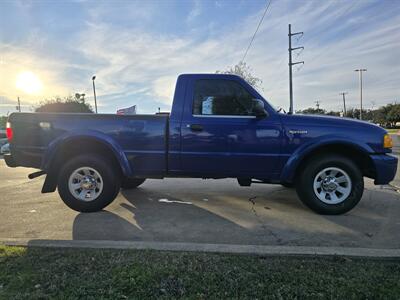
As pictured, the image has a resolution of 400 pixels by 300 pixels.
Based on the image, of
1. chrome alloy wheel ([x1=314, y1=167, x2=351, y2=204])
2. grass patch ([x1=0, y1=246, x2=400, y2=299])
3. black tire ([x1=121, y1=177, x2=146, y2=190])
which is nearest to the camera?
grass patch ([x1=0, y1=246, x2=400, y2=299])

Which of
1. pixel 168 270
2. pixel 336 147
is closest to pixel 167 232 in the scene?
pixel 168 270

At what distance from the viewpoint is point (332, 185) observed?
15.7ft

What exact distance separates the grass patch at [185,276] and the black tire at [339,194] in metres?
1.66

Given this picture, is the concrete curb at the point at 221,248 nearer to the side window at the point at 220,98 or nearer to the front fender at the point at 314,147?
the front fender at the point at 314,147

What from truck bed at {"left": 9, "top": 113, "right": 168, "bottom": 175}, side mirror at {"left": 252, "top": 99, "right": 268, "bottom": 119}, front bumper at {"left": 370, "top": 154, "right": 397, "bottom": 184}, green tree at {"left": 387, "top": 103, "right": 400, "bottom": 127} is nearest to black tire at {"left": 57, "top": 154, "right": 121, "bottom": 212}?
truck bed at {"left": 9, "top": 113, "right": 168, "bottom": 175}

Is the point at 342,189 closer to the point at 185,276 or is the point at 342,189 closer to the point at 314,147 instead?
the point at 314,147

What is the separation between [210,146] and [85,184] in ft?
6.41

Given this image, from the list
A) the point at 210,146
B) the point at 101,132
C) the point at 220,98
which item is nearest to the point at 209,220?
the point at 210,146

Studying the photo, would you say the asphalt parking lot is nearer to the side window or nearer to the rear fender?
the rear fender

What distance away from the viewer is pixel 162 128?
4.85 m

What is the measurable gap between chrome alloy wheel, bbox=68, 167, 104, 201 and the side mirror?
2479 mm

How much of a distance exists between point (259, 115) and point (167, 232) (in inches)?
81.7

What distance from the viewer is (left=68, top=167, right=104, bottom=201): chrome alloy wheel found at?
16.1ft

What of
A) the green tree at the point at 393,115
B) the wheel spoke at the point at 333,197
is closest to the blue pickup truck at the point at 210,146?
the wheel spoke at the point at 333,197
